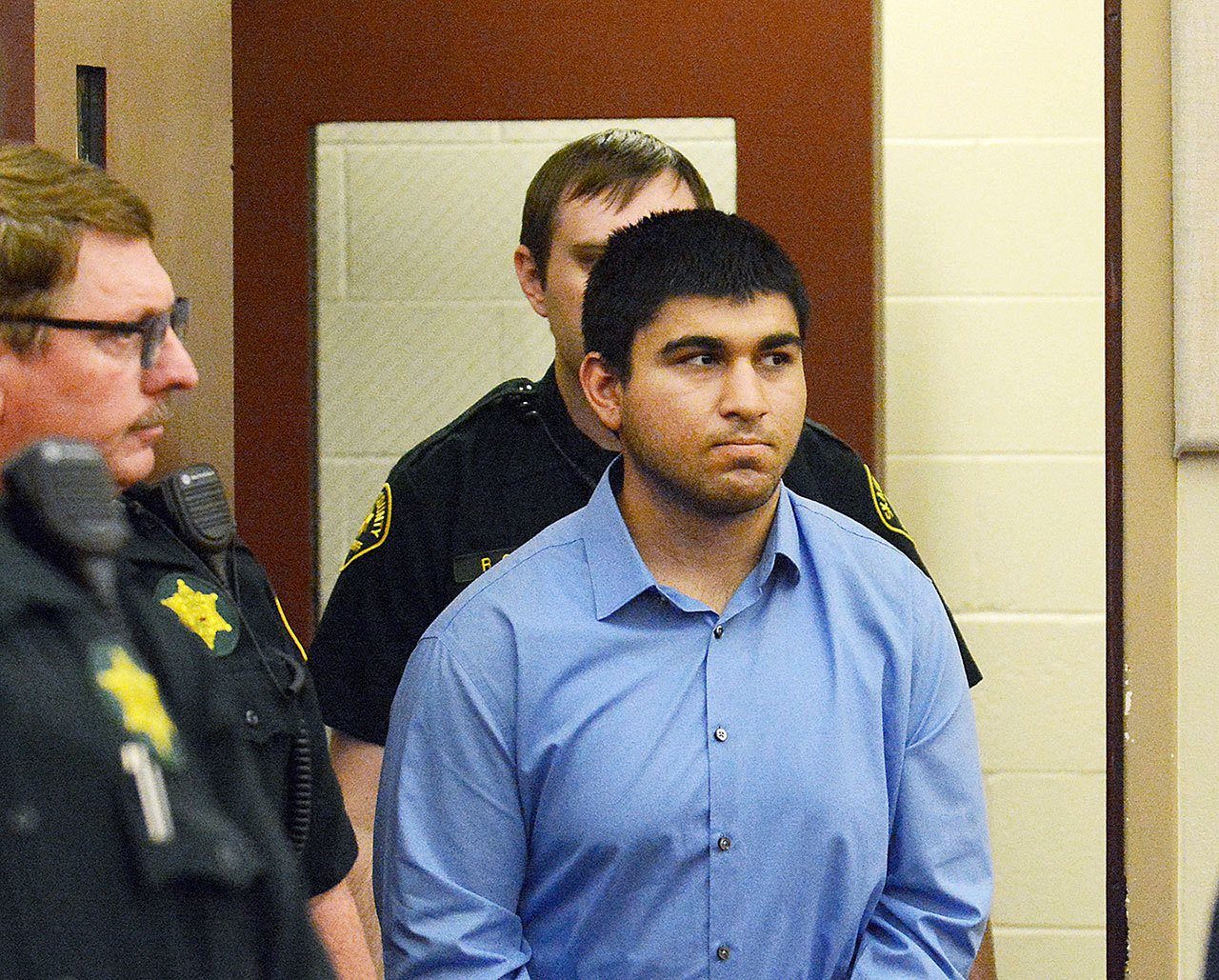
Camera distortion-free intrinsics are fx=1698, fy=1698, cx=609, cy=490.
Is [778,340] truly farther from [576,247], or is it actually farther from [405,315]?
[405,315]

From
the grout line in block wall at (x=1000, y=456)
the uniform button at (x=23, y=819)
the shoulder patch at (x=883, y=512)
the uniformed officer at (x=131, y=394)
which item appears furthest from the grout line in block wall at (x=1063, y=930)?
the uniform button at (x=23, y=819)

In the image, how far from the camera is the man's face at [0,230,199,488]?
1.27m

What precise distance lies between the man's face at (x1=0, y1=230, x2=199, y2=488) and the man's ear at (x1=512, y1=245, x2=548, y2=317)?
2.08ft

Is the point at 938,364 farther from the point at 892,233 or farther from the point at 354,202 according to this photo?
the point at 354,202

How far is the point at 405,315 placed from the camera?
2.61 m

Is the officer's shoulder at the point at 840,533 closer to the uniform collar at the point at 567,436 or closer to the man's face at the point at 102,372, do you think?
the uniform collar at the point at 567,436

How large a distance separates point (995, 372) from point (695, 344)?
1108mm

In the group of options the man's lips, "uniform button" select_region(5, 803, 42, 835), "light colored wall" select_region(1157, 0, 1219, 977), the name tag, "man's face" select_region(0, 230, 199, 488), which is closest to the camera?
"uniform button" select_region(5, 803, 42, 835)

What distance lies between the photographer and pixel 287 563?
2.58m

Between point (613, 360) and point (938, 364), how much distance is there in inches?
40.8

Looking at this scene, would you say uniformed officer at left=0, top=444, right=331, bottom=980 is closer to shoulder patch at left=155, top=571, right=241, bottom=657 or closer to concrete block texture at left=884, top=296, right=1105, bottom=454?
shoulder patch at left=155, top=571, right=241, bottom=657

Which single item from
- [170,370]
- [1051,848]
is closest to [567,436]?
[170,370]

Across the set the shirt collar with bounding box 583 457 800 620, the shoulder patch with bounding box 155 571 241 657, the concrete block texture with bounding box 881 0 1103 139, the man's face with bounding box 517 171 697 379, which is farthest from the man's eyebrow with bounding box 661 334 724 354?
the concrete block texture with bounding box 881 0 1103 139

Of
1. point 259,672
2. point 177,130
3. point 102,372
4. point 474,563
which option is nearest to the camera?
point 102,372
